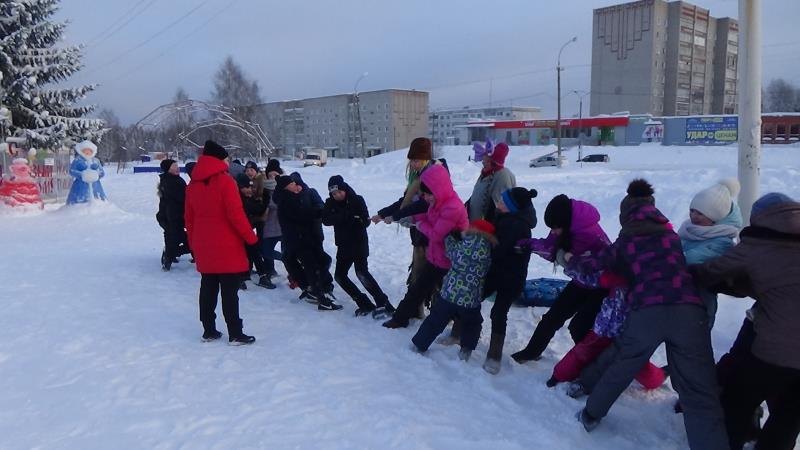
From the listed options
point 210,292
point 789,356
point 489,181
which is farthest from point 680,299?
point 210,292

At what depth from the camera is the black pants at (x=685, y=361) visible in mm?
3150

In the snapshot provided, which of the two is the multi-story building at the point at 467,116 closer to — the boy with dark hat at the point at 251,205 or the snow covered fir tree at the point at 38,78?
the snow covered fir tree at the point at 38,78

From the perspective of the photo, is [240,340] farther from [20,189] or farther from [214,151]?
[20,189]

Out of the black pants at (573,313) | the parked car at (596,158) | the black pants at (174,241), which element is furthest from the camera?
the parked car at (596,158)

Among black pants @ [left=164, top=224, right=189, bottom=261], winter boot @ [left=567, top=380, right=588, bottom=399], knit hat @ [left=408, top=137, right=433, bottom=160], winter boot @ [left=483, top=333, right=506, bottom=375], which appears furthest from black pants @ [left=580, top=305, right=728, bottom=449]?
black pants @ [left=164, top=224, right=189, bottom=261]

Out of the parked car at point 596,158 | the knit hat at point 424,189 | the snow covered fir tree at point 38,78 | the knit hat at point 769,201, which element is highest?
the snow covered fir tree at point 38,78

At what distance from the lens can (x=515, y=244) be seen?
4.63m

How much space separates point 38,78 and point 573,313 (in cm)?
2084

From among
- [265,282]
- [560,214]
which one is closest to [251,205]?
[265,282]

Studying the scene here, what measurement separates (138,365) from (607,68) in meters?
81.1

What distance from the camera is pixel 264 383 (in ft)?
14.5

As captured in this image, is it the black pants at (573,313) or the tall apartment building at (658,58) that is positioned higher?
the tall apartment building at (658,58)

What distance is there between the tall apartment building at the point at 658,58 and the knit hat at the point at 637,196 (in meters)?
77.1

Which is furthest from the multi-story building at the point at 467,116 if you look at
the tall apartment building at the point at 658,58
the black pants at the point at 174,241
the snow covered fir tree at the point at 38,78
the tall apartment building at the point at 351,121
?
the black pants at the point at 174,241
